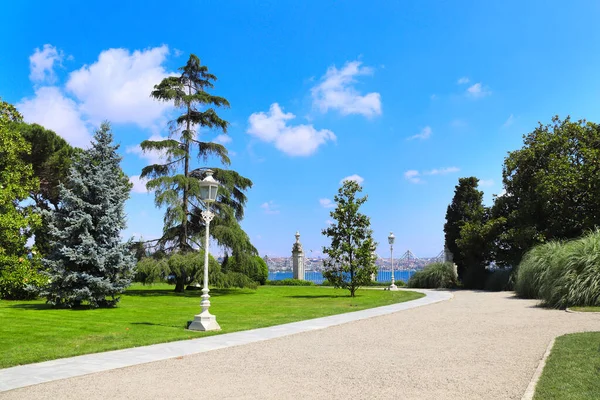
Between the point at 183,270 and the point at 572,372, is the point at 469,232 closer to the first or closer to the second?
the point at 183,270

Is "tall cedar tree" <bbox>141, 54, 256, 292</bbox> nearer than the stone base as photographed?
No

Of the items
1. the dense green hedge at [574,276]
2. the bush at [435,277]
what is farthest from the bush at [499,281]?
the dense green hedge at [574,276]

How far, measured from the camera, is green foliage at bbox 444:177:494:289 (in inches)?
963

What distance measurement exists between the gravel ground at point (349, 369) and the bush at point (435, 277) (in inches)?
709

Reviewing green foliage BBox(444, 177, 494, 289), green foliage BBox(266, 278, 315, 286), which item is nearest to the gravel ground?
green foliage BBox(444, 177, 494, 289)

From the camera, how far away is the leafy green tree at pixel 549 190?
20469 mm

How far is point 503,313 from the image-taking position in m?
12.8

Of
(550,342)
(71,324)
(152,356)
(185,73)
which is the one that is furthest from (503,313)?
(185,73)

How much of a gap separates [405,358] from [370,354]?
575 mm

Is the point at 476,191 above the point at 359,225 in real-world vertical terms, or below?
above

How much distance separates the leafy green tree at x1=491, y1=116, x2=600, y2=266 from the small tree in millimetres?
7684

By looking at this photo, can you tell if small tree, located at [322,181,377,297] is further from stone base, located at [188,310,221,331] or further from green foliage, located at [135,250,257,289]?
stone base, located at [188,310,221,331]

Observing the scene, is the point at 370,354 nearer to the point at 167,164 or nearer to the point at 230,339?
the point at 230,339

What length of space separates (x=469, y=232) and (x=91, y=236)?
726 inches
